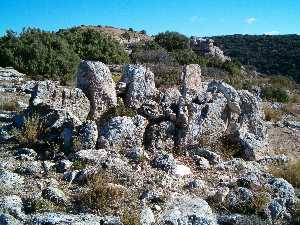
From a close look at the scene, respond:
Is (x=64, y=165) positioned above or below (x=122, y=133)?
below

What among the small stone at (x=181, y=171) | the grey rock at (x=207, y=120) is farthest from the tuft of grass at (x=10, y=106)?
the small stone at (x=181, y=171)

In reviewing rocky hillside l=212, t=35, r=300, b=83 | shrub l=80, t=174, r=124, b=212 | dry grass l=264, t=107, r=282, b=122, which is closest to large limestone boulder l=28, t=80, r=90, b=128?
shrub l=80, t=174, r=124, b=212

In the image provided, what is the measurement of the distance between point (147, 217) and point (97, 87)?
13.5 feet

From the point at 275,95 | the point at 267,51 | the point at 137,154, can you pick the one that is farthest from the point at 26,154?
the point at 267,51

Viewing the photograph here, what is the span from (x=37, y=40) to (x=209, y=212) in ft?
62.5

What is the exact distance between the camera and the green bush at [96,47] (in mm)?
28750

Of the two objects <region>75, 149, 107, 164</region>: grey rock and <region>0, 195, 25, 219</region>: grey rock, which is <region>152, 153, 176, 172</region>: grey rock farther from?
<region>0, 195, 25, 219</region>: grey rock

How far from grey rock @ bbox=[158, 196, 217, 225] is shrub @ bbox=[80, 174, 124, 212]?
0.76 metres

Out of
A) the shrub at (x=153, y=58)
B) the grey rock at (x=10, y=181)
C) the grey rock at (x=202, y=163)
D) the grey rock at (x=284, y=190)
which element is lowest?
the grey rock at (x=284, y=190)

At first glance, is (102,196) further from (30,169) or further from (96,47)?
(96,47)

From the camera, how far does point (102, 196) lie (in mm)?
7922

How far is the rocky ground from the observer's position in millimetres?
7949

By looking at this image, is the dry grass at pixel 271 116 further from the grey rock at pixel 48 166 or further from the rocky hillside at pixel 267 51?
the rocky hillside at pixel 267 51

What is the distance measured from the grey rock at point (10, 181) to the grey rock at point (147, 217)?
2121 mm
